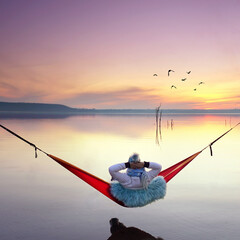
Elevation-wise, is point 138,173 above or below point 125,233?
above

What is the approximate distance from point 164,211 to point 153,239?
1.79 m

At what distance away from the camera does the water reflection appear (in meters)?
6.27

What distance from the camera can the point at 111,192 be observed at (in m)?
5.95

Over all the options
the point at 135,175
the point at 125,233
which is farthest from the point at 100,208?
the point at 135,175

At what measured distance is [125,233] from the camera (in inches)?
254

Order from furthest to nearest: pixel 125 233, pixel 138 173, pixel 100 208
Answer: pixel 100 208, pixel 125 233, pixel 138 173

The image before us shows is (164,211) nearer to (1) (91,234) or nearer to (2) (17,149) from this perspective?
(1) (91,234)

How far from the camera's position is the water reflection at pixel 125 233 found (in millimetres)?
6270

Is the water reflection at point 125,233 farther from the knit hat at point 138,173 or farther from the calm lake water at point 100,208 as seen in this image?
the knit hat at point 138,173

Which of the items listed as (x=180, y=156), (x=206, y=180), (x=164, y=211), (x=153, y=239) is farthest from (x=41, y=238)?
(x=180, y=156)

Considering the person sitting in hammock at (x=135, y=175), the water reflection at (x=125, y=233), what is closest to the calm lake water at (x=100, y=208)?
the water reflection at (x=125, y=233)

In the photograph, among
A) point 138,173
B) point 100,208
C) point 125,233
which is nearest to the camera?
point 138,173

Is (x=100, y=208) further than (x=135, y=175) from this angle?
Yes

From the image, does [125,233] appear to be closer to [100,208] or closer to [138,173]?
[138,173]
